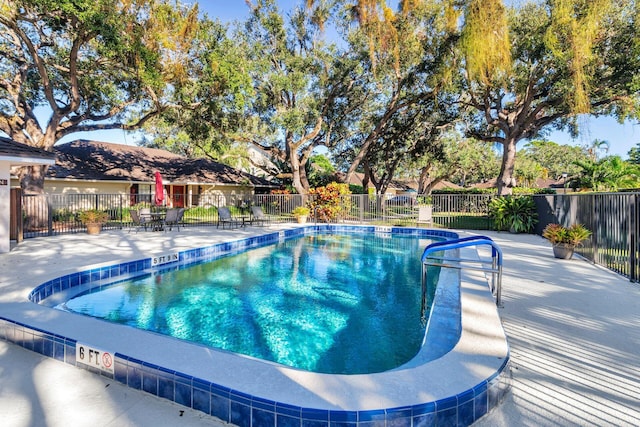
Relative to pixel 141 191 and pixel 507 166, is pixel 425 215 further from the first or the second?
pixel 141 191

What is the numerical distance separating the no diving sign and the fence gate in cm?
866

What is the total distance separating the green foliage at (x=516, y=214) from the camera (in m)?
13.4

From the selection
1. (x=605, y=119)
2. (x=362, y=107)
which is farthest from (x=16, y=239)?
(x=605, y=119)

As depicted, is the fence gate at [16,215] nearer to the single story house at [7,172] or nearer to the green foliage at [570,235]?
the single story house at [7,172]

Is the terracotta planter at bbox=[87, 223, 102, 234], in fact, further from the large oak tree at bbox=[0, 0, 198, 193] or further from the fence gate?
the large oak tree at bbox=[0, 0, 198, 193]

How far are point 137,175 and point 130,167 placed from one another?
50.8 inches

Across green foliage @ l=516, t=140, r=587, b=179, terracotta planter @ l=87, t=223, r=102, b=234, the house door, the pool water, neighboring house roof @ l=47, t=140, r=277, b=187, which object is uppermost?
green foliage @ l=516, t=140, r=587, b=179

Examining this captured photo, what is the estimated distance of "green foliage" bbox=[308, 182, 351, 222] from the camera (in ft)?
54.6

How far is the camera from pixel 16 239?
9.40 m

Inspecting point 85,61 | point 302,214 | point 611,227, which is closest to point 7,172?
point 85,61

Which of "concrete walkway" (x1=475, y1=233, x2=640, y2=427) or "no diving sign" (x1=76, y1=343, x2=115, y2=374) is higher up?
"no diving sign" (x1=76, y1=343, x2=115, y2=374)

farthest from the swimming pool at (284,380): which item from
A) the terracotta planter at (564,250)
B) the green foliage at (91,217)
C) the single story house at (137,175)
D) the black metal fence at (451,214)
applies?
the single story house at (137,175)

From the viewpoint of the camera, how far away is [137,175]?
20.4 meters

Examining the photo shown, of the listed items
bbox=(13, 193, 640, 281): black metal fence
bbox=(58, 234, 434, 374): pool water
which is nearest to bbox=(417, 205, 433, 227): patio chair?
bbox=(13, 193, 640, 281): black metal fence
